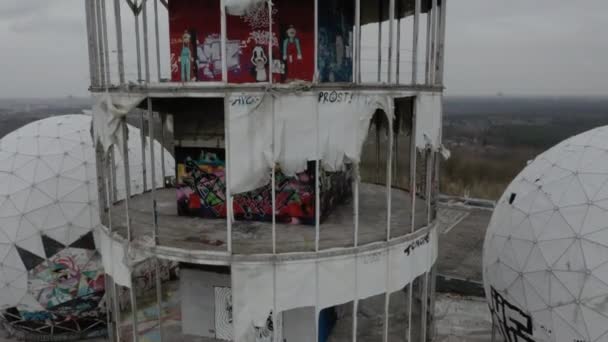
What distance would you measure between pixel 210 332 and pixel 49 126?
14.0 metres

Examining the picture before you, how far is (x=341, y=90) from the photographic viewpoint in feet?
47.5

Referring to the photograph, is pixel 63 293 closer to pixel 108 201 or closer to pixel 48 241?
pixel 48 241

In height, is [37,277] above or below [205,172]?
below

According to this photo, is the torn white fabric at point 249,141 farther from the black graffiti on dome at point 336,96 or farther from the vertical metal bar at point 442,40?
the vertical metal bar at point 442,40

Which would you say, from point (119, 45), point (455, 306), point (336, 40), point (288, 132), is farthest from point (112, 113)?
point (455, 306)

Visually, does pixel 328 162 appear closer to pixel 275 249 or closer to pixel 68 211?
pixel 275 249

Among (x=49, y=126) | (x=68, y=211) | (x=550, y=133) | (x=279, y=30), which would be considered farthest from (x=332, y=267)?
(x=550, y=133)

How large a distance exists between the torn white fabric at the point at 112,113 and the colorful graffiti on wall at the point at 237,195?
10.1 ft

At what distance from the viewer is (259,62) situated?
1717 centimetres

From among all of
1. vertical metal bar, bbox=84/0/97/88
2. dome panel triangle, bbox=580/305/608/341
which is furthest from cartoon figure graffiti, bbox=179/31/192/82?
dome panel triangle, bbox=580/305/608/341

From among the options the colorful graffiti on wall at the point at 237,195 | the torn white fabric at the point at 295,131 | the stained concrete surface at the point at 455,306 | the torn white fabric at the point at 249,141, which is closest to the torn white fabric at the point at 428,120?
the colorful graffiti on wall at the point at 237,195

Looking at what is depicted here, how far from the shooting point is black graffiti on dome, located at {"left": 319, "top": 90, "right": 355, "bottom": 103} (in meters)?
14.3

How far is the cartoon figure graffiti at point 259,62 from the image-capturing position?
56.2 feet

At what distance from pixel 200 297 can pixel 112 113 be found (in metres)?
7.70
